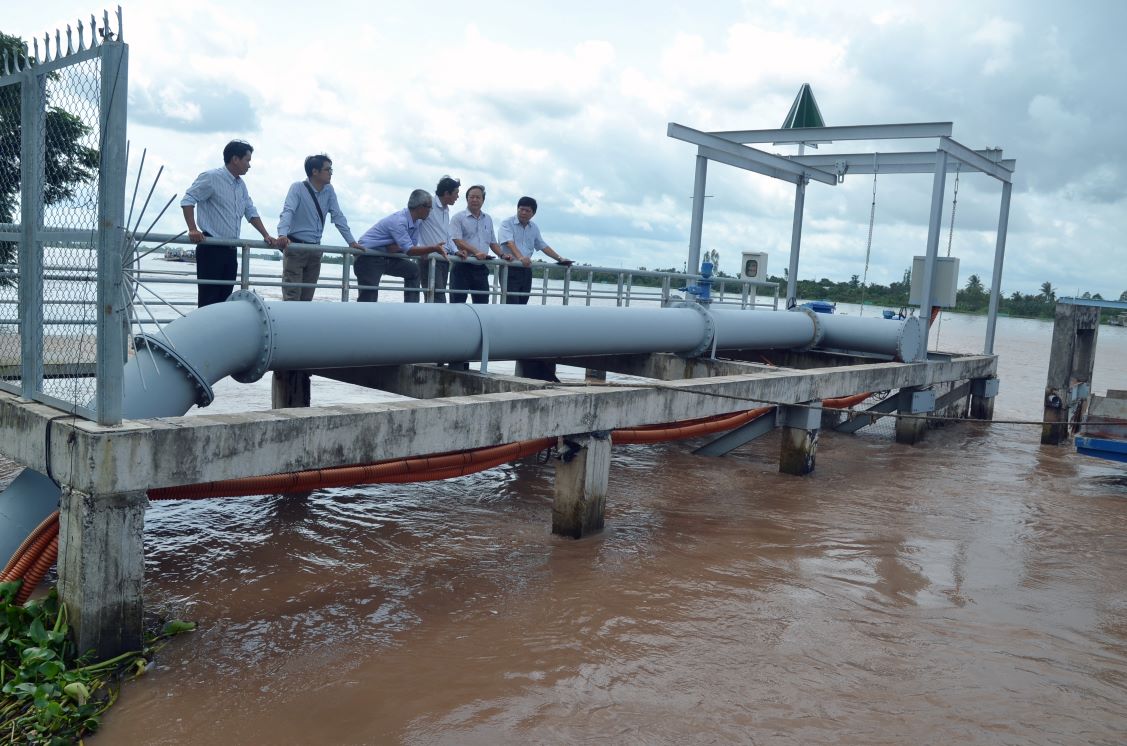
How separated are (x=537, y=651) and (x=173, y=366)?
9.01ft

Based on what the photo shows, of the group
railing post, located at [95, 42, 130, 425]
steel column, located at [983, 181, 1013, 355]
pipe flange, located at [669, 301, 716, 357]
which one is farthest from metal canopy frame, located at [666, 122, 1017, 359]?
railing post, located at [95, 42, 130, 425]

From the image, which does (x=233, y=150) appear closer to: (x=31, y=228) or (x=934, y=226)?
(x=31, y=228)

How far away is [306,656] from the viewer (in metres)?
5.11

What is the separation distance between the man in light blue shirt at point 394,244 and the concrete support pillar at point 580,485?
7.15ft

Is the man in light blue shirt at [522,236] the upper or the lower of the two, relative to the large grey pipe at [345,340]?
upper

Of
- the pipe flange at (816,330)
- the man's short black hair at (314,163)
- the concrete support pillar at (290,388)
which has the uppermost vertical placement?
the man's short black hair at (314,163)

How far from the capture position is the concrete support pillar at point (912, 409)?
43.2ft

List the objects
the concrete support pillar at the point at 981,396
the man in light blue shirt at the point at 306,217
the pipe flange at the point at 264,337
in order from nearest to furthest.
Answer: the pipe flange at the point at 264,337 → the man in light blue shirt at the point at 306,217 → the concrete support pillar at the point at 981,396

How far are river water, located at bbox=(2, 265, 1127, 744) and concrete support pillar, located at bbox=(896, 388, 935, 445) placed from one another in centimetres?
351

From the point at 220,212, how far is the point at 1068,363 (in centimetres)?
1199

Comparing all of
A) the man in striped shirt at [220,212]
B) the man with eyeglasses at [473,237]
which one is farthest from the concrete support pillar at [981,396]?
the man in striped shirt at [220,212]

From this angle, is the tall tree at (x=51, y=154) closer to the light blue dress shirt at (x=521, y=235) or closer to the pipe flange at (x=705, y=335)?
the light blue dress shirt at (x=521, y=235)

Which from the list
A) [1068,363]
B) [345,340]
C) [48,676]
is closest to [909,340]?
[1068,363]

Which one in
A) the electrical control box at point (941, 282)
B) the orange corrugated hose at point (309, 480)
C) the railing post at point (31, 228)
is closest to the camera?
the railing post at point (31, 228)
